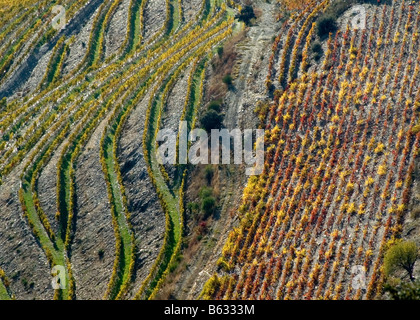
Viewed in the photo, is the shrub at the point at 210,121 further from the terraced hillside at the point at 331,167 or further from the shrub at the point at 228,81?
the shrub at the point at 228,81

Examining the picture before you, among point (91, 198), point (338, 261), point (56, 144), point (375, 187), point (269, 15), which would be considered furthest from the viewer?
point (269, 15)

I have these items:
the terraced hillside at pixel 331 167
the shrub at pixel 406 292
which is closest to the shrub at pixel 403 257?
the terraced hillside at pixel 331 167

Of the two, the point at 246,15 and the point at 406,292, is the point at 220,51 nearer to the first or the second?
the point at 246,15

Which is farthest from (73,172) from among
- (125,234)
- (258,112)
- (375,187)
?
(375,187)

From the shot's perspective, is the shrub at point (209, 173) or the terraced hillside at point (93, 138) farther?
the shrub at point (209, 173)

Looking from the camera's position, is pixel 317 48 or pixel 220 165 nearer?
pixel 220 165

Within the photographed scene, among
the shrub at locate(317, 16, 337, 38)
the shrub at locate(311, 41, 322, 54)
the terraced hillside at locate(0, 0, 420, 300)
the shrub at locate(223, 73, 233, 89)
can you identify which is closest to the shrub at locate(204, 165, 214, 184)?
the terraced hillside at locate(0, 0, 420, 300)

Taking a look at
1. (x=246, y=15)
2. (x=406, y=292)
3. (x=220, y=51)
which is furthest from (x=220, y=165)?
(x=246, y=15)

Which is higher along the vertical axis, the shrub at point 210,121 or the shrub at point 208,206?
the shrub at point 210,121

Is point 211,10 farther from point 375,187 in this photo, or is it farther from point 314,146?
point 375,187
